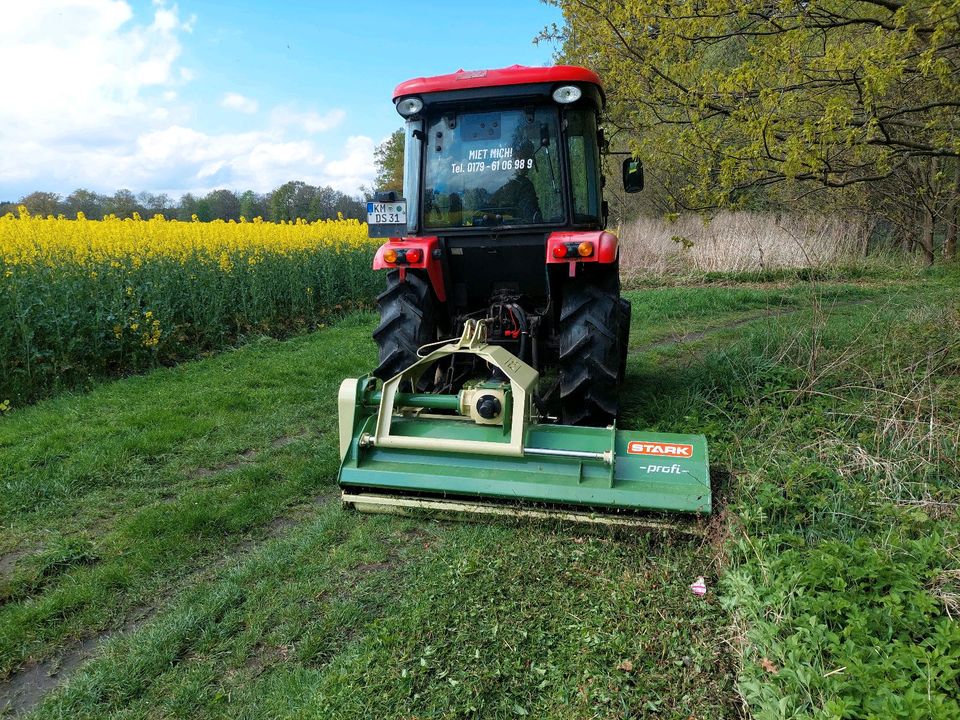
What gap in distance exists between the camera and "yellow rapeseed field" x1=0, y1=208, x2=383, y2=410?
6078 millimetres

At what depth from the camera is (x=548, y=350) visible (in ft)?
16.0

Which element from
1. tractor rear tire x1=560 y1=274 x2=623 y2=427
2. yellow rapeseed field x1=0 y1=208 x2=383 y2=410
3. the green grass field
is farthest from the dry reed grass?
tractor rear tire x1=560 y1=274 x2=623 y2=427

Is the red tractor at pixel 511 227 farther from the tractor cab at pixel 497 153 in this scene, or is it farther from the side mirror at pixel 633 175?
the side mirror at pixel 633 175

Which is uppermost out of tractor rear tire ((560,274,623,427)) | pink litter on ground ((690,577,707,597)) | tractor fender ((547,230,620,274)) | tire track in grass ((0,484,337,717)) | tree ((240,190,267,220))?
tree ((240,190,267,220))

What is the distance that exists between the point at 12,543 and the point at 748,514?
144 inches

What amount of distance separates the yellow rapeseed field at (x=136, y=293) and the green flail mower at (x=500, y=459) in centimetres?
384

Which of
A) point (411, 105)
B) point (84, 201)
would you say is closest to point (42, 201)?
point (84, 201)

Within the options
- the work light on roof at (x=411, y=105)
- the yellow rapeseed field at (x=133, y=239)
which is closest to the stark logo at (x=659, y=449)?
the work light on roof at (x=411, y=105)

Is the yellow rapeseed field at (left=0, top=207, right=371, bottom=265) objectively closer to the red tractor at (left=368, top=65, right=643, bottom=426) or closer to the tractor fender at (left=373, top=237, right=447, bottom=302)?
the tractor fender at (left=373, top=237, right=447, bottom=302)

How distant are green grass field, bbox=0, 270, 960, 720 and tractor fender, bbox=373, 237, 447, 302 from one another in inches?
54.2

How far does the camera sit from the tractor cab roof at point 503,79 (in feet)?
13.9

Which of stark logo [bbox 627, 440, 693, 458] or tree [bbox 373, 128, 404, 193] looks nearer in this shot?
stark logo [bbox 627, 440, 693, 458]

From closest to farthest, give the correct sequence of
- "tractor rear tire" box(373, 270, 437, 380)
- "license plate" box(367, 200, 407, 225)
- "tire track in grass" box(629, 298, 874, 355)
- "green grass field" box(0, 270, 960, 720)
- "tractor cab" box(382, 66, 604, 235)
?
"green grass field" box(0, 270, 960, 720)
"license plate" box(367, 200, 407, 225)
"tractor cab" box(382, 66, 604, 235)
"tractor rear tire" box(373, 270, 437, 380)
"tire track in grass" box(629, 298, 874, 355)

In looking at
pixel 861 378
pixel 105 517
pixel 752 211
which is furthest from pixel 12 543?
pixel 752 211
